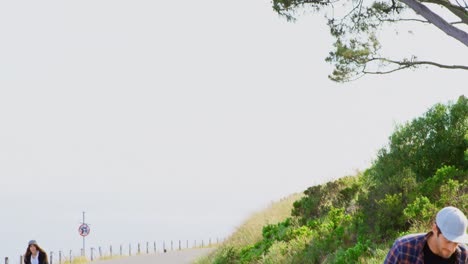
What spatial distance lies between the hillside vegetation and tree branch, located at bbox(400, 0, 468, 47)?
260cm

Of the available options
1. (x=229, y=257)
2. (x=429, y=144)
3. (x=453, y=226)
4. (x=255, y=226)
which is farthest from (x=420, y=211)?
(x=255, y=226)

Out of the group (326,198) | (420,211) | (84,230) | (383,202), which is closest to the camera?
(420,211)

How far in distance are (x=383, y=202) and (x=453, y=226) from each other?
9174 mm

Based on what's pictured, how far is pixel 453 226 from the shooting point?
555 centimetres

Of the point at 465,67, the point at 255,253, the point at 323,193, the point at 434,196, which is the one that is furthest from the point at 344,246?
the point at 465,67

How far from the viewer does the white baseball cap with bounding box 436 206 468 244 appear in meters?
5.55

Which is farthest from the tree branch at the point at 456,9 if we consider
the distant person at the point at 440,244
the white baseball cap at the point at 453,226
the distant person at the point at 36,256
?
the white baseball cap at the point at 453,226

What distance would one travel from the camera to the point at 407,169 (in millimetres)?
15945

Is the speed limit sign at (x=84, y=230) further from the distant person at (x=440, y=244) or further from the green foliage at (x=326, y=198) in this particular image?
the distant person at (x=440, y=244)

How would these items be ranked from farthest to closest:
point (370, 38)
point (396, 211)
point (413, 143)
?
point (370, 38)
point (413, 143)
point (396, 211)

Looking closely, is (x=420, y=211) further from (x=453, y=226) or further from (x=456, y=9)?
(x=456, y=9)

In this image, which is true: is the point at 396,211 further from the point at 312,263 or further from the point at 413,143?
the point at 413,143

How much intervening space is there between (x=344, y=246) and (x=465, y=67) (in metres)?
10.5

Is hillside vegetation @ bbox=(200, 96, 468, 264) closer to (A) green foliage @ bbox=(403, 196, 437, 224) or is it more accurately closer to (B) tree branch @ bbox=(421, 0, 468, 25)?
(A) green foliage @ bbox=(403, 196, 437, 224)
